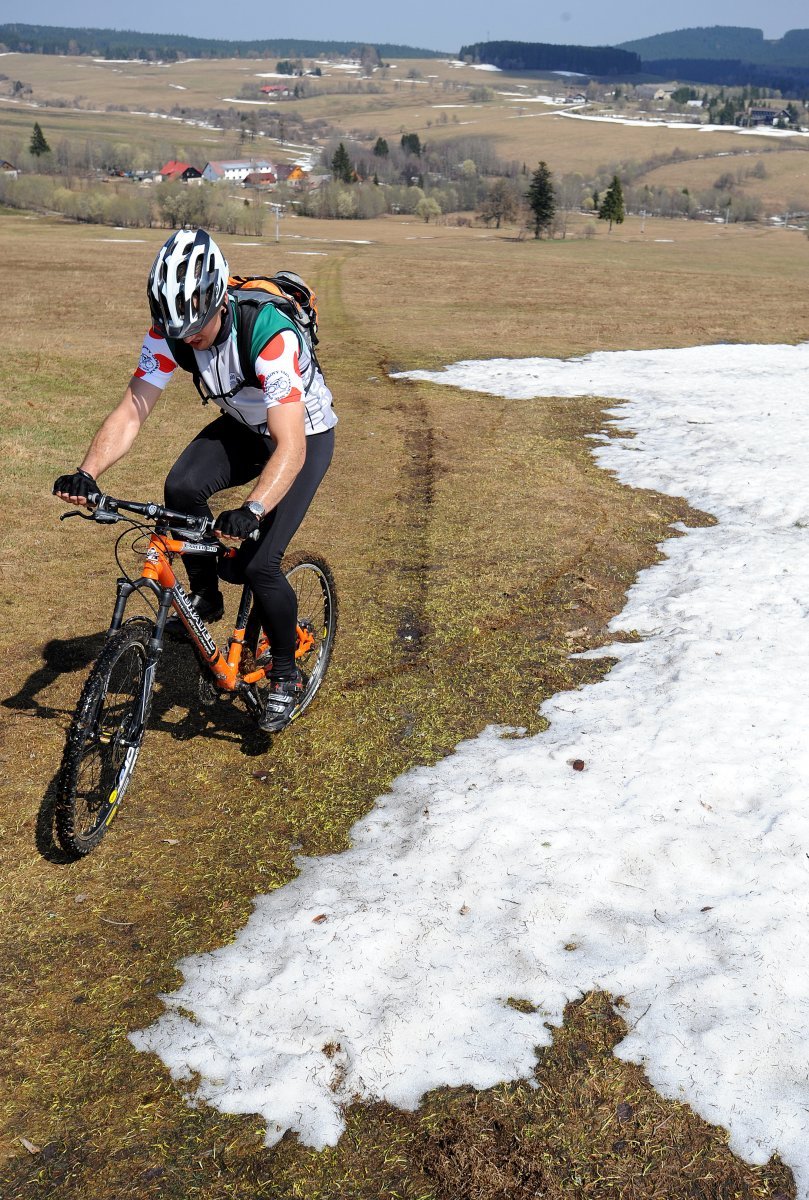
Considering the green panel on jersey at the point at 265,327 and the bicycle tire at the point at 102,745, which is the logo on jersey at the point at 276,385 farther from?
the bicycle tire at the point at 102,745

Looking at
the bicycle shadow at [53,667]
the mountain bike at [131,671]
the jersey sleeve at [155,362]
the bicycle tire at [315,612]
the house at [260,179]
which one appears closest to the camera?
the mountain bike at [131,671]

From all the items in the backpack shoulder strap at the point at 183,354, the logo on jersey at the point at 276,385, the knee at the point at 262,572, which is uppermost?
the backpack shoulder strap at the point at 183,354

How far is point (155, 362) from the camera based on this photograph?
19.4ft

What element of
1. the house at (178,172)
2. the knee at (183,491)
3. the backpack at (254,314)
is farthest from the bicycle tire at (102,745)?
the house at (178,172)

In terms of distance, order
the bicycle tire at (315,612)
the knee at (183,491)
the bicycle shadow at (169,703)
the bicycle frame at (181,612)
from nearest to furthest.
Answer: the bicycle frame at (181,612) < the knee at (183,491) < the bicycle shadow at (169,703) < the bicycle tire at (315,612)

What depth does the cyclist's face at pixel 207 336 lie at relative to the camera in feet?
18.1

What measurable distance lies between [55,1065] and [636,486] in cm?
1117

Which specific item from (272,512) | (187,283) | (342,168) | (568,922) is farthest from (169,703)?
(342,168)

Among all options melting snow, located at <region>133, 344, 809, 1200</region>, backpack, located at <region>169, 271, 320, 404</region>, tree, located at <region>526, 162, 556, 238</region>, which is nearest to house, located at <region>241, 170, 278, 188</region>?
tree, located at <region>526, 162, 556, 238</region>

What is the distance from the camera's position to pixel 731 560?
10.4 meters

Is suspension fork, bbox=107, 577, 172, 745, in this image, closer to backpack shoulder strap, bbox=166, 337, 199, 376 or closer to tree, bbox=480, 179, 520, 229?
backpack shoulder strap, bbox=166, 337, 199, 376

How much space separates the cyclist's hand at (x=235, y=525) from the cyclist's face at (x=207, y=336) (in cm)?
122

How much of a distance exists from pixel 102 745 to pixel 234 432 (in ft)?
7.65

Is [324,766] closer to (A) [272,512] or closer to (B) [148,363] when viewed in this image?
(A) [272,512]
